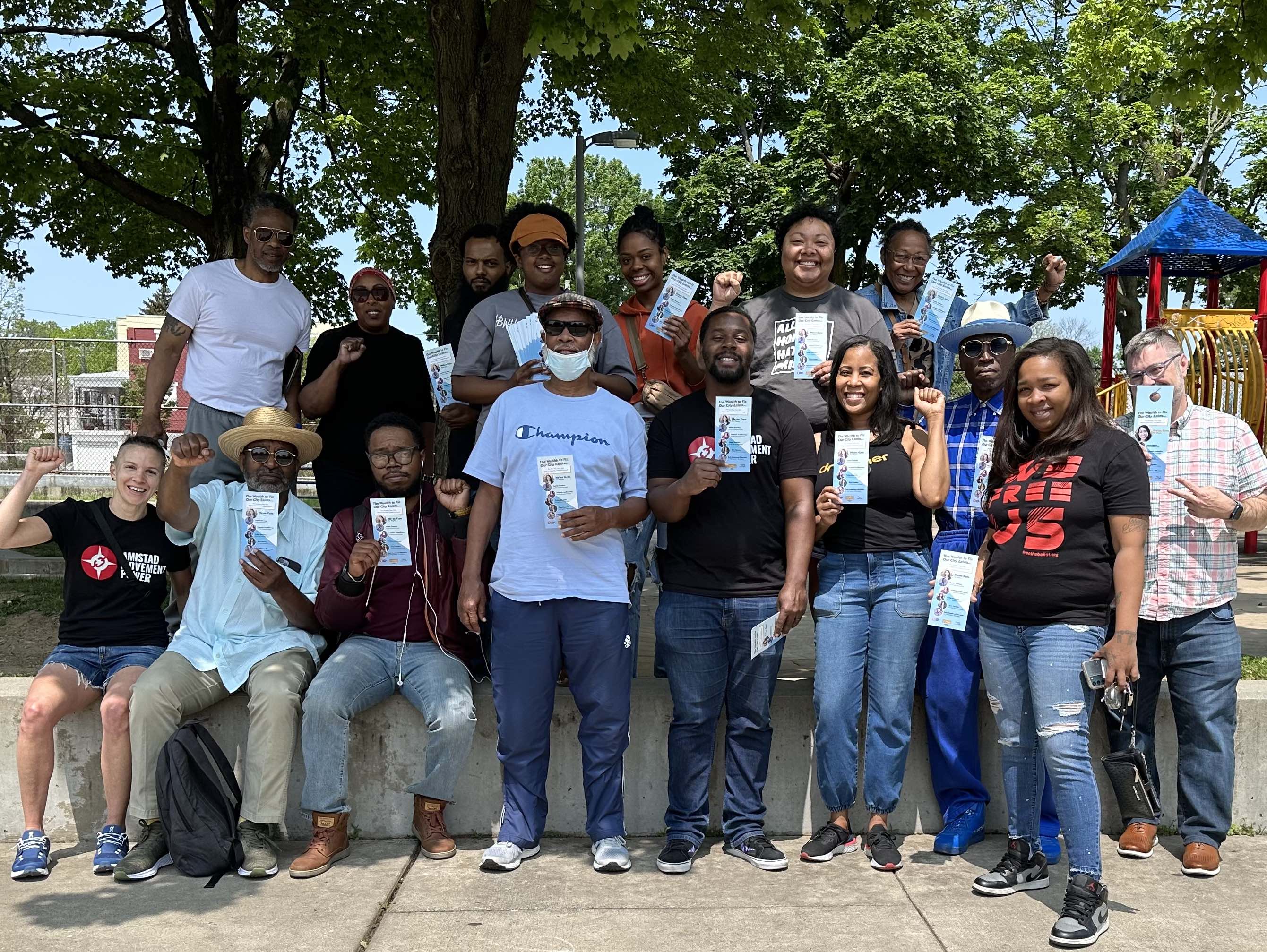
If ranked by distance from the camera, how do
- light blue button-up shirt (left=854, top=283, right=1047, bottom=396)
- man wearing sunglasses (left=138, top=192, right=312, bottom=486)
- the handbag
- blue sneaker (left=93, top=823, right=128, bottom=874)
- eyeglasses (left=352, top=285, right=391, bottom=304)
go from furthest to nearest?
eyeglasses (left=352, top=285, right=391, bottom=304), man wearing sunglasses (left=138, top=192, right=312, bottom=486), light blue button-up shirt (left=854, top=283, right=1047, bottom=396), blue sneaker (left=93, top=823, right=128, bottom=874), the handbag

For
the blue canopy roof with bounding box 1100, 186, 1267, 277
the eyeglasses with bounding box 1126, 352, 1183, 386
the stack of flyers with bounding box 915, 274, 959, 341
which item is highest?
the blue canopy roof with bounding box 1100, 186, 1267, 277

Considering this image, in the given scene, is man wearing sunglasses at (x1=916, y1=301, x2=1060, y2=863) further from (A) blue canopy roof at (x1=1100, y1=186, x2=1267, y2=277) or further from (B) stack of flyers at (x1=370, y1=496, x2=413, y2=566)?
(A) blue canopy roof at (x1=1100, y1=186, x2=1267, y2=277)

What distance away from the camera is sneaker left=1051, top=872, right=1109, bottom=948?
3.98 m

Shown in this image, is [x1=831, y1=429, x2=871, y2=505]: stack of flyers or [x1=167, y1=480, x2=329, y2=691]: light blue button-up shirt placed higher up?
[x1=831, y1=429, x2=871, y2=505]: stack of flyers

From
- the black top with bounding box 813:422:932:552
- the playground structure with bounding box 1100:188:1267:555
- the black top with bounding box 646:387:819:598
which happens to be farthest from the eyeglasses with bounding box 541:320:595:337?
the playground structure with bounding box 1100:188:1267:555

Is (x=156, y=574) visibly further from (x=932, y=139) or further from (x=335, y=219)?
(x=932, y=139)

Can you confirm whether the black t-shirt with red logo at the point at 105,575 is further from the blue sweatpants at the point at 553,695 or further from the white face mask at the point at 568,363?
the white face mask at the point at 568,363

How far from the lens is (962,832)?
491cm

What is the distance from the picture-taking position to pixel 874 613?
188 inches

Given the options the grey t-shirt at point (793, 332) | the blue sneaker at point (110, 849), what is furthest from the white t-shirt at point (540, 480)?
the blue sneaker at point (110, 849)

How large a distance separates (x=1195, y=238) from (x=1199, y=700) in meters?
12.2

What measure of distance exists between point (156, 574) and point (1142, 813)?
4.05m

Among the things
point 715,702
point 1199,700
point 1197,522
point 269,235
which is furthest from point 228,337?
point 1199,700

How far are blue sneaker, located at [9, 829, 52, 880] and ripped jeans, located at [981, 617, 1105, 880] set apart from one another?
374 cm
